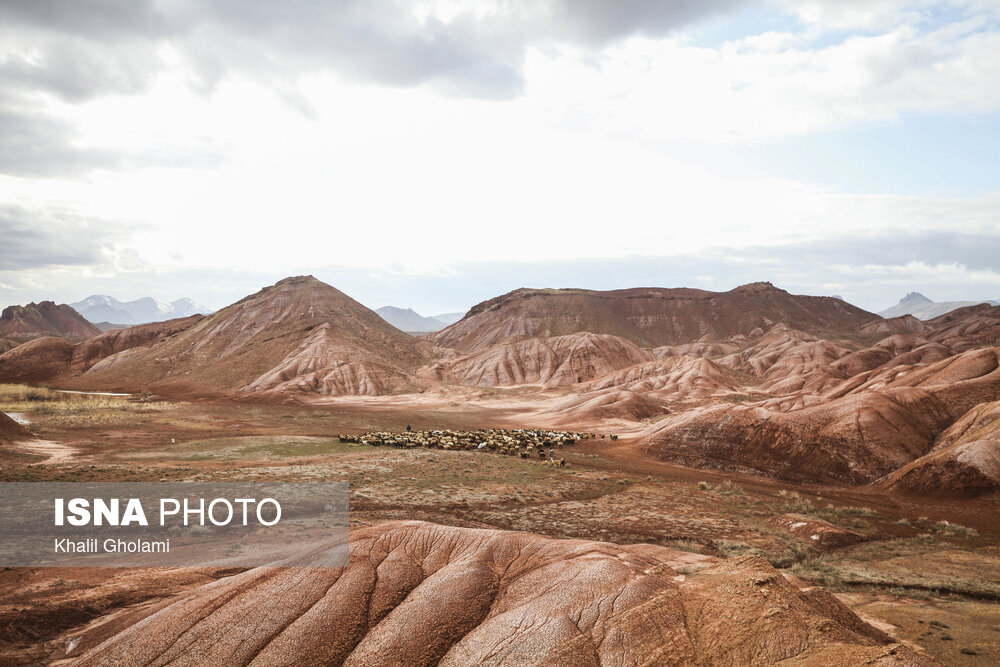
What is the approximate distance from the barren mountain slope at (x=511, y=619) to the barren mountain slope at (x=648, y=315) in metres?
135

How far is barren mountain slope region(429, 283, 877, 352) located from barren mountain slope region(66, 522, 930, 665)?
5307 inches

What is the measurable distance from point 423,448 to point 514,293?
13306 centimetres

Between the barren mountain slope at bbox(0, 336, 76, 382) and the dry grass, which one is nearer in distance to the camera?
the dry grass

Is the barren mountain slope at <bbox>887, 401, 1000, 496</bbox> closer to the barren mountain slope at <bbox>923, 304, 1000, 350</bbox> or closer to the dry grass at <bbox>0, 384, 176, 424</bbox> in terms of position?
the dry grass at <bbox>0, 384, 176, 424</bbox>

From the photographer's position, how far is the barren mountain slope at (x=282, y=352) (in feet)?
303

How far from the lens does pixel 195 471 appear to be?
2759 cm

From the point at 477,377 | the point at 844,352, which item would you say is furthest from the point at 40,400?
the point at 844,352

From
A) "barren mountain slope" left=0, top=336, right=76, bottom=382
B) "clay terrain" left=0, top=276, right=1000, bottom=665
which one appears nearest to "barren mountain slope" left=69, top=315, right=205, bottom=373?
"barren mountain slope" left=0, top=336, right=76, bottom=382

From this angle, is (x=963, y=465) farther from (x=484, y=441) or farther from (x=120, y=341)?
(x=120, y=341)

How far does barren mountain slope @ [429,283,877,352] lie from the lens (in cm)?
15525

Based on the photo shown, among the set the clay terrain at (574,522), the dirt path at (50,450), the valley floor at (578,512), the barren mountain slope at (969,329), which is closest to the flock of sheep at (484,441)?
the clay terrain at (574,522)

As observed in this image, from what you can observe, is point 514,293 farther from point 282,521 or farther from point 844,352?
point 282,521

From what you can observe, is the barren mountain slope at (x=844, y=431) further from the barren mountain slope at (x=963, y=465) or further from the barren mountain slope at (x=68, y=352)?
the barren mountain slope at (x=68, y=352)

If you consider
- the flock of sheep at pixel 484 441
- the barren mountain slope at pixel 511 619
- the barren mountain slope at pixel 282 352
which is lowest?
the flock of sheep at pixel 484 441
